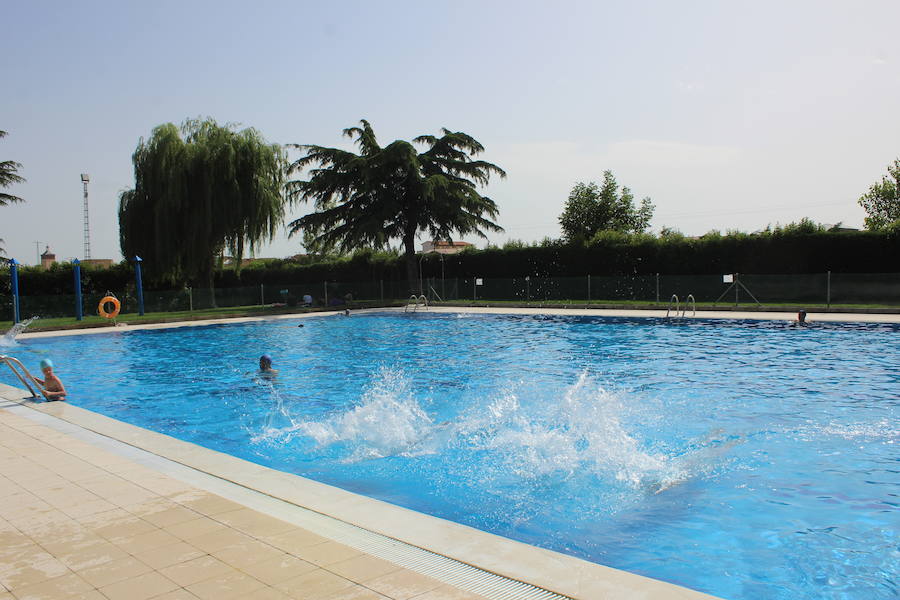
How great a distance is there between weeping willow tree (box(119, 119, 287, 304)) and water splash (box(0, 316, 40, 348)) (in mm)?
7634

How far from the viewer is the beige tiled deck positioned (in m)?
3.45

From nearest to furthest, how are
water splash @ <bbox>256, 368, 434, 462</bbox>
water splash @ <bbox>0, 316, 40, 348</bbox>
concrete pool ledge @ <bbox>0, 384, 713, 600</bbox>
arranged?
concrete pool ledge @ <bbox>0, 384, 713, 600</bbox>, water splash @ <bbox>256, 368, 434, 462</bbox>, water splash @ <bbox>0, 316, 40, 348</bbox>

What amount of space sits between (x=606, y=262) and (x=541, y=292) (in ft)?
12.1

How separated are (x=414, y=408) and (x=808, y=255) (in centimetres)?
2471

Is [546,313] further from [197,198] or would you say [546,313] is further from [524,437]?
[524,437]

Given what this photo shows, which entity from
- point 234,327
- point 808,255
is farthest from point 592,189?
point 234,327

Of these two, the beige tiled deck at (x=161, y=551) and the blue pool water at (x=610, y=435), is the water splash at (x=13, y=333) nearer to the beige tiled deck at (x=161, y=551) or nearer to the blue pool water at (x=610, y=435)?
the blue pool water at (x=610, y=435)

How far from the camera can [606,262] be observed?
112 feet

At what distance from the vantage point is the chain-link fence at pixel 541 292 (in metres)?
26.0

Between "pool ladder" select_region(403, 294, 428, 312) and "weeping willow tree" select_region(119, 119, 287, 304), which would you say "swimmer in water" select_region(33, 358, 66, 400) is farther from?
"weeping willow tree" select_region(119, 119, 287, 304)

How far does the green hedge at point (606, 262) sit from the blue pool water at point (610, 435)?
11.3 m

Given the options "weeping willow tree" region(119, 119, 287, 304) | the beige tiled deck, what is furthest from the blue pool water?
"weeping willow tree" region(119, 119, 287, 304)

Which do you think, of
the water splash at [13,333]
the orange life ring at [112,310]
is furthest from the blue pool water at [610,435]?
the orange life ring at [112,310]

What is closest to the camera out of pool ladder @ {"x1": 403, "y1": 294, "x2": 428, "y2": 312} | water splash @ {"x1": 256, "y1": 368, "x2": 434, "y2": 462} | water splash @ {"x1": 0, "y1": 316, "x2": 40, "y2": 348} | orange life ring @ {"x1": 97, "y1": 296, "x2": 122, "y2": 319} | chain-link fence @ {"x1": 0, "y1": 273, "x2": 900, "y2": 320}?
water splash @ {"x1": 256, "y1": 368, "x2": 434, "y2": 462}
